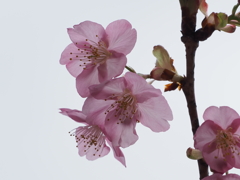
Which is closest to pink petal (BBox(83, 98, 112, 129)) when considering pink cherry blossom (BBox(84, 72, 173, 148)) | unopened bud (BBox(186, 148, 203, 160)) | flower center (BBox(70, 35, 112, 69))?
pink cherry blossom (BBox(84, 72, 173, 148))

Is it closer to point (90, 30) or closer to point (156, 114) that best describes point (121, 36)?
point (90, 30)

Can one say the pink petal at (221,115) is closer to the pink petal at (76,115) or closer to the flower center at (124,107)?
the flower center at (124,107)

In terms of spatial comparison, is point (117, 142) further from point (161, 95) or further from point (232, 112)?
point (232, 112)

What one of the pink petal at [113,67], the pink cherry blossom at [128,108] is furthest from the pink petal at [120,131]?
the pink petal at [113,67]

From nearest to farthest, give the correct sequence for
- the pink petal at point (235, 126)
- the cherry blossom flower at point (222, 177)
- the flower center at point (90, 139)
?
the cherry blossom flower at point (222, 177), the pink petal at point (235, 126), the flower center at point (90, 139)

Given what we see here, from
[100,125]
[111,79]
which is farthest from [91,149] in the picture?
[111,79]

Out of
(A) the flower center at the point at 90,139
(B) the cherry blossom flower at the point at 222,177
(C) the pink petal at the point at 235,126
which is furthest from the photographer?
(A) the flower center at the point at 90,139
